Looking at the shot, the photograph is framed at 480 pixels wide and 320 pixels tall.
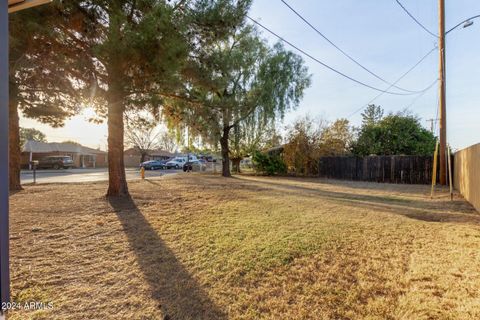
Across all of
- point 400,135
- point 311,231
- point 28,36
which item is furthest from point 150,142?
point 311,231

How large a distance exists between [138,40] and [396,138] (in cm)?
1755

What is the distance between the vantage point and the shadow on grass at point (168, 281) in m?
2.12

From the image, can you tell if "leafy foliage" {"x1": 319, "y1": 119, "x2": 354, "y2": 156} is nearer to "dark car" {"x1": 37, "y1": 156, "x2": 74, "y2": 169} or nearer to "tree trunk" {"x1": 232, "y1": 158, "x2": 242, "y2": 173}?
"tree trunk" {"x1": 232, "y1": 158, "x2": 242, "y2": 173}

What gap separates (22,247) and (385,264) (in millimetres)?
4752

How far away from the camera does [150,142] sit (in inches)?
1747

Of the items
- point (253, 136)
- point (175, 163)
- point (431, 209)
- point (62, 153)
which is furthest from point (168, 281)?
point (62, 153)

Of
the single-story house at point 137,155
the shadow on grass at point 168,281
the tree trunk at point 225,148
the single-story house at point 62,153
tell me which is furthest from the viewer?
the single-story house at point 137,155

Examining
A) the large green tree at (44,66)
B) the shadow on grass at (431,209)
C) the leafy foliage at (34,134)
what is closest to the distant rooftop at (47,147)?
the leafy foliage at (34,134)

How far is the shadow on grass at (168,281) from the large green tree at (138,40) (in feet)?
11.1

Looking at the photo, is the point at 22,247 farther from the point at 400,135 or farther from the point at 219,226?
the point at 400,135

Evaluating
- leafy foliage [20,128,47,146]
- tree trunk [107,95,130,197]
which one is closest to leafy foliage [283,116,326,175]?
tree trunk [107,95,130,197]

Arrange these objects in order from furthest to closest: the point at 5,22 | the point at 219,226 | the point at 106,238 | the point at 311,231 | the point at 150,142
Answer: the point at 150,142 → the point at 219,226 → the point at 311,231 → the point at 106,238 → the point at 5,22

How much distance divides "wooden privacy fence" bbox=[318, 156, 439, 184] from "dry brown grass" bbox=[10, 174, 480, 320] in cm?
876

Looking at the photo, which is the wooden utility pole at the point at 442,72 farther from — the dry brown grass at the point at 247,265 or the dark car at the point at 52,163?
the dark car at the point at 52,163
